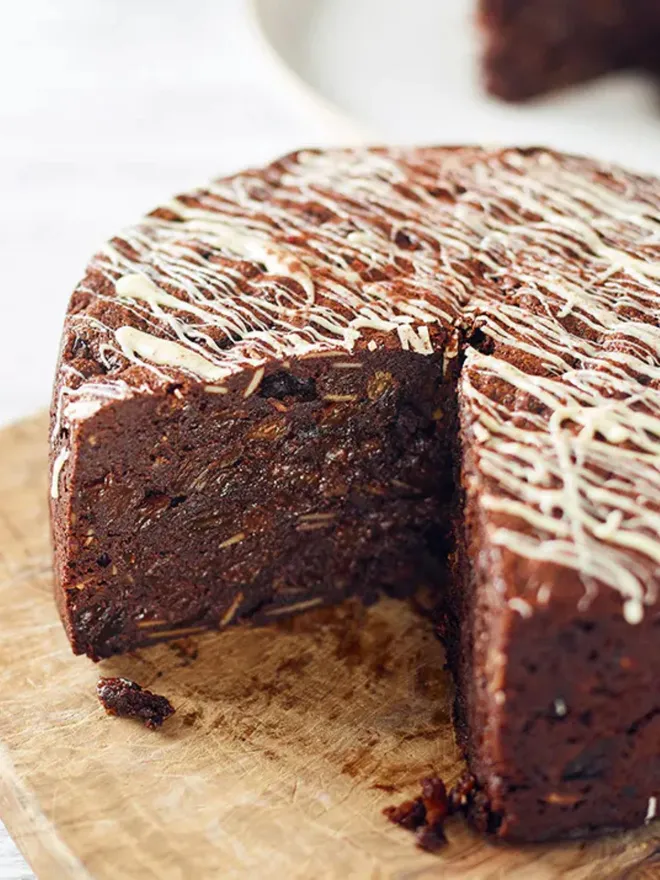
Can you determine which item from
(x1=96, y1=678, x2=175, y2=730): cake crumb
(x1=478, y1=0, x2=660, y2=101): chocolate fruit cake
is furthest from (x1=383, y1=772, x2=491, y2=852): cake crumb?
(x1=478, y1=0, x2=660, y2=101): chocolate fruit cake

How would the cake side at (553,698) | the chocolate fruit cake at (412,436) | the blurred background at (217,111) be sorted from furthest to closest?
the blurred background at (217,111)
the chocolate fruit cake at (412,436)
the cake side at (553,698)

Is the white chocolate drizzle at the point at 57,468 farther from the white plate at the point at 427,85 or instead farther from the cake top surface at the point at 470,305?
the white plate at the point at 427,85

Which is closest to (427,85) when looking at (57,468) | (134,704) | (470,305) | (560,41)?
(560,41)

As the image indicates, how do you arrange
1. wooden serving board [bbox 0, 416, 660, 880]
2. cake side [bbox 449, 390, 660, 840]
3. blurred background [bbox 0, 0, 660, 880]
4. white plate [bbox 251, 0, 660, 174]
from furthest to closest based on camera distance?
white plate [bbox 251, 0, 660, 174], blurred background [bbox 0, 0, 660, 880], wooden serving board [bbox 0, 416, 660, 880], cake side [bbox 449, 390, 660, 840]

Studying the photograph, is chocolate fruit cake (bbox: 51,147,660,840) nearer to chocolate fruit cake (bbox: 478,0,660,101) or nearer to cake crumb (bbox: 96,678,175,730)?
cake crumb (bbox: 96,678,175,730)

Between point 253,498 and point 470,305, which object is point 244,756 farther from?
point 470,305

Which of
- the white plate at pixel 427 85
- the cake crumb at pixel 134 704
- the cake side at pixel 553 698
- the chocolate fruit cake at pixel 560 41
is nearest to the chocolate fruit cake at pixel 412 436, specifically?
the cake side at pixel 553 698

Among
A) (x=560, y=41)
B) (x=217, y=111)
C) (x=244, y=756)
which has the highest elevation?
(x=560, y=41)
